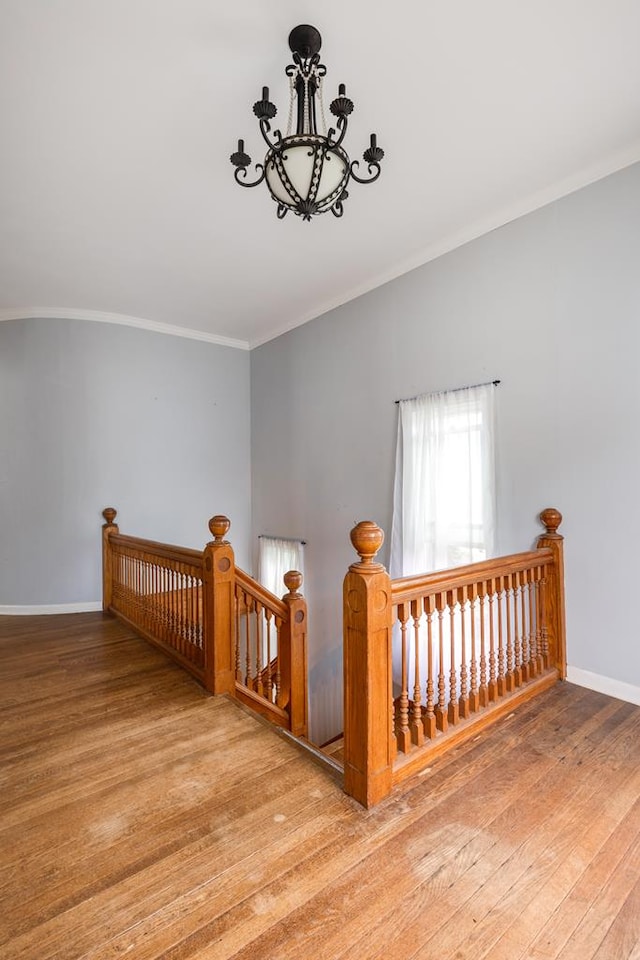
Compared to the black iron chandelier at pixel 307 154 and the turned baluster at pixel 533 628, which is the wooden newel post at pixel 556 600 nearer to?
the turned baluster at pixel 533 628

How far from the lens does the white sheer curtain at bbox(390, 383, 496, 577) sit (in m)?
3.46

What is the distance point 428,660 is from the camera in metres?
2.24

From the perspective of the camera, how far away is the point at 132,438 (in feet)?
17.5

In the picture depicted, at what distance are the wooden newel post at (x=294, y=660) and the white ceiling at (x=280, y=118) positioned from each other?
106 inches

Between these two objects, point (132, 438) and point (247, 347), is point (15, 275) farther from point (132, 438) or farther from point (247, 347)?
point (247, 347)

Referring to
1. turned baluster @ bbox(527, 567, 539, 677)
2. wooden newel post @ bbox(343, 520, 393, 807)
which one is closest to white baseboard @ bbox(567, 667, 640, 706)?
turned baluster @ bbox(527, 567, 539, 677)

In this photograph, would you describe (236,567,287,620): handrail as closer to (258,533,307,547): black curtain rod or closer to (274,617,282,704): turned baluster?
(274,617,282,704): turned baluster

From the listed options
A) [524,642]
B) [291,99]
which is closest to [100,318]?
[291,99]

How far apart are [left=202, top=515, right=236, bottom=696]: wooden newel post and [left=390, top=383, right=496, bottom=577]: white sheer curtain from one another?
1.67m

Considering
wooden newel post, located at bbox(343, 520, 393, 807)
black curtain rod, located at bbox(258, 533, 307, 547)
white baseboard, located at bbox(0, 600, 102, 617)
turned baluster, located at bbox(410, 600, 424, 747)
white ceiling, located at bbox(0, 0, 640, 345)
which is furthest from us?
black curtain rod, located at bbox(258, 533, 307, 547)

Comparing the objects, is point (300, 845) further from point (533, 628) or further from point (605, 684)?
point (605, 684)

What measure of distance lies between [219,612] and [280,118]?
2902 mm

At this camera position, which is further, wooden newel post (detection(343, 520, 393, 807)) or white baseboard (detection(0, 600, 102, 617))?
white baseboard (detection(0, 600, 102, 617))

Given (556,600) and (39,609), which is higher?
(556,600)
